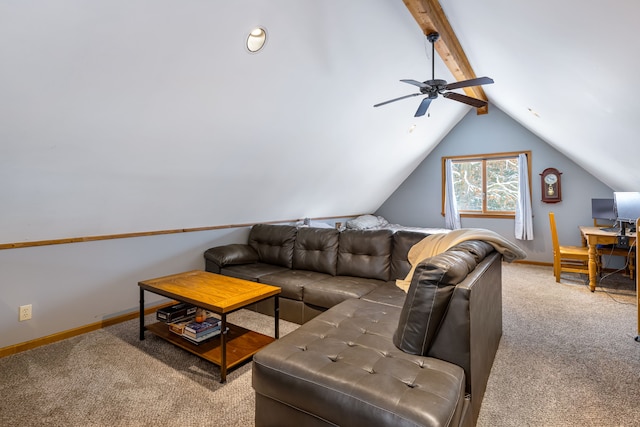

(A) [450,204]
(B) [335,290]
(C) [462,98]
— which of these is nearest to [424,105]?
(C) [462,98]

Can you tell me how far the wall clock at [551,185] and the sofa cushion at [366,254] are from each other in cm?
398

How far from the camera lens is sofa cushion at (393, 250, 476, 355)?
4.80ft

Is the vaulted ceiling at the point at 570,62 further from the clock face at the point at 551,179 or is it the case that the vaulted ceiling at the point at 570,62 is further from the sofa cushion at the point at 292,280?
the sofa cushion at the point at 292,280

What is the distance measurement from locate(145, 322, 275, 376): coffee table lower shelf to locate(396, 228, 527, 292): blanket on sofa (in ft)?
4.18

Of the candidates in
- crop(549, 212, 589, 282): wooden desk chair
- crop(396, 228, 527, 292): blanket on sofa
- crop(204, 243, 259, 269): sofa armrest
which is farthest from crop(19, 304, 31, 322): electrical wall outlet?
crop(549, 212, 589, 282): wooden desk chair

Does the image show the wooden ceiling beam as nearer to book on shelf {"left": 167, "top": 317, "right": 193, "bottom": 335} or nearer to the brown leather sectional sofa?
the brown leather sectional sofa

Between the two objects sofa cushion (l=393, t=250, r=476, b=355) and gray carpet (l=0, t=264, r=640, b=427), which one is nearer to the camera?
sofa cushion (l=393, t=250, r=476, b=355)

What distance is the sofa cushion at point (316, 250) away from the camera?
3264 mm

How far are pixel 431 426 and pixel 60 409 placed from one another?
6.62 ft

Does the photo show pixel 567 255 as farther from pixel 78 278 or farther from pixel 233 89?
pixel 78 278

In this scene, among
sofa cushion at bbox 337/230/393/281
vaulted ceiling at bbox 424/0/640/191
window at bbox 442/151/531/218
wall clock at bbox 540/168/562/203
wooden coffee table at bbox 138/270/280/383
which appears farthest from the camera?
window at bbox 442/151/531/218

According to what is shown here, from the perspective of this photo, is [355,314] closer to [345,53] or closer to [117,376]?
[117,376]

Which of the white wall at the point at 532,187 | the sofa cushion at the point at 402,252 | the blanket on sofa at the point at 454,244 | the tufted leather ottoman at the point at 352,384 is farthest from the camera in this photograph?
the white wall at the point at 532,187

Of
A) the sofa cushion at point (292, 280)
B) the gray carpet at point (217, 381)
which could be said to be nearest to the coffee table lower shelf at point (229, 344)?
the gray carpet at point (217, 381)
